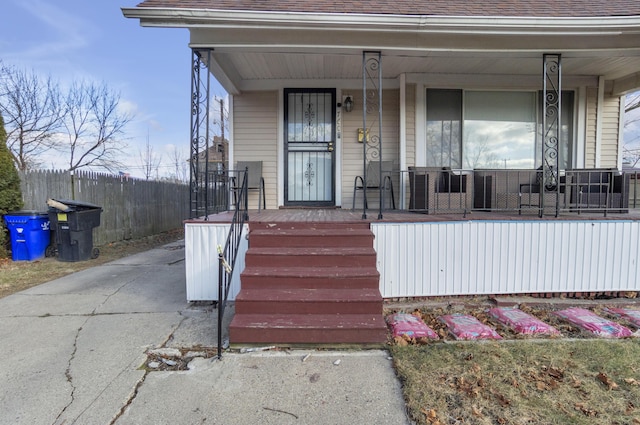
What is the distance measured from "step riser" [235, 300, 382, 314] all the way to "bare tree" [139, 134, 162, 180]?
29815 millimetres

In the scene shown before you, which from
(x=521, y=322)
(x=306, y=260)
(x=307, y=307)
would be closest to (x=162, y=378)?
(x=307, y=307)

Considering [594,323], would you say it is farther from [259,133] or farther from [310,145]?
[259,133]

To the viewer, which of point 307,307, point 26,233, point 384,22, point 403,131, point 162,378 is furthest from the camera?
point 26,233

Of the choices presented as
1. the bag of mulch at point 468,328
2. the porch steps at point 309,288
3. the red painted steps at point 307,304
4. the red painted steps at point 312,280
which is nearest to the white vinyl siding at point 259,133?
the porch steps at point 309,288

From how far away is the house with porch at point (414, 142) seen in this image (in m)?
3.75

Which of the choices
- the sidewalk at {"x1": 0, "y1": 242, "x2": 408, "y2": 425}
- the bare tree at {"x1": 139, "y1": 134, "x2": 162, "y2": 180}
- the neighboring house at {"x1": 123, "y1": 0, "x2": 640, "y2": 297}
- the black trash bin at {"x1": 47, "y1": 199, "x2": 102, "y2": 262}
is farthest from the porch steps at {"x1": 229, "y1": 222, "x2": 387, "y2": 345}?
the bare tree at {"x1": 139, "y1": 134, "x2": 162, "y2": 180}

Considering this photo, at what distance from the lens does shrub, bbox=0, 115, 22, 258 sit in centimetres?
631

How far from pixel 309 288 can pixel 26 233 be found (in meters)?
6.06

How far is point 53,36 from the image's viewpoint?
16.0 m

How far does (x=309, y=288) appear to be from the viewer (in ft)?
10.6

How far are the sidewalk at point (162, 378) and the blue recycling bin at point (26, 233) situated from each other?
308 centimetres

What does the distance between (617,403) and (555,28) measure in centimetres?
395

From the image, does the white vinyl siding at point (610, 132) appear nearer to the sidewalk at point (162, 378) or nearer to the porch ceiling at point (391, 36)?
the porch ceiling at point (391, 36)

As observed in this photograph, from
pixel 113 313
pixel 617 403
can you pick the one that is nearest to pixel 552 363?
pixel 617 403
